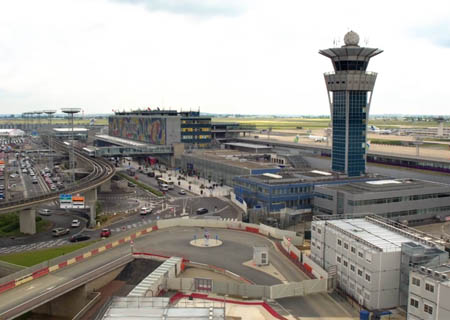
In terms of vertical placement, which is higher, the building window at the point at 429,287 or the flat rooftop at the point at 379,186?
the flat rooftop at the point at 379,186

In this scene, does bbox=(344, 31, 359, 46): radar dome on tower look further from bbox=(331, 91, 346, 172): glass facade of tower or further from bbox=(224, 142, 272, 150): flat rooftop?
bbox=(224, 142, 272, 150): flat rooftop

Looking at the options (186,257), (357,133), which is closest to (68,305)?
(186,257)

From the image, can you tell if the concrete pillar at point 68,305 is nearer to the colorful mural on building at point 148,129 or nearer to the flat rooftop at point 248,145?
the flat rooftop at point 248,145

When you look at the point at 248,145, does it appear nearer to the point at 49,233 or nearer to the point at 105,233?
the point at 49,233

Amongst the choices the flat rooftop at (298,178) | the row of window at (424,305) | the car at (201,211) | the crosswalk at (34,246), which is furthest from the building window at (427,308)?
the car at (201,211)

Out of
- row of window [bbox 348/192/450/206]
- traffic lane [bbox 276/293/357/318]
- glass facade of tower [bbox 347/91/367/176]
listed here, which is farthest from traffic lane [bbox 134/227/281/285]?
glass facade of tower [bbox 347/91/367/176]

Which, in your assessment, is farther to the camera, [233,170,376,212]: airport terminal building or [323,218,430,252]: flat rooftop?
[233,170,376,212]: airport terminal building
